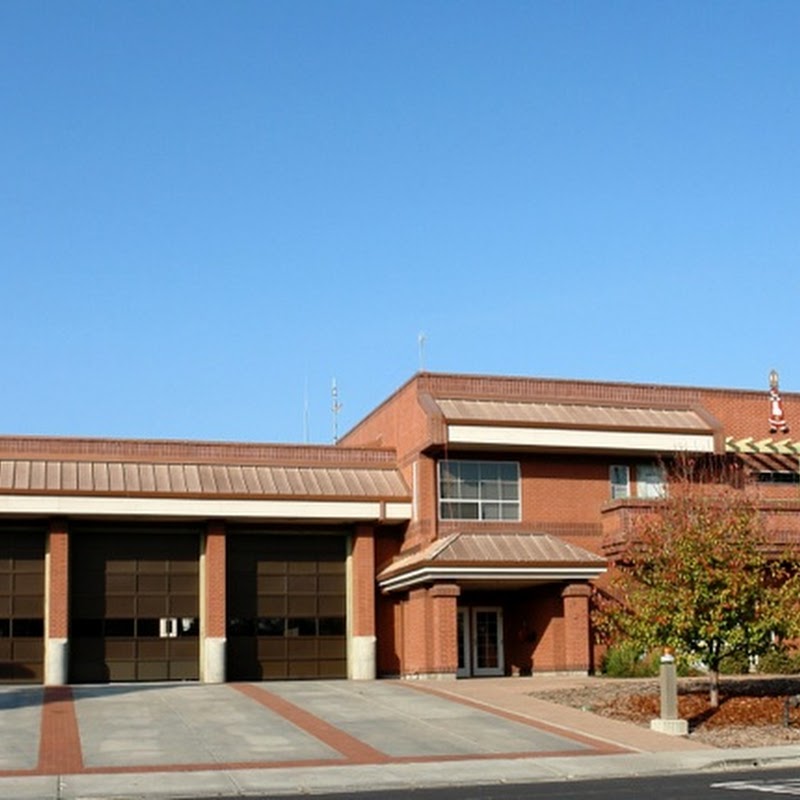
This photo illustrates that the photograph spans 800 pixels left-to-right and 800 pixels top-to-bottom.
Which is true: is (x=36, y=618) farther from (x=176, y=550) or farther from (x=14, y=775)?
(x=14, y=775)

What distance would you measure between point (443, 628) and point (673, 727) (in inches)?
446

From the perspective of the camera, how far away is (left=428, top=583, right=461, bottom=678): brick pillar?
36.8 metres

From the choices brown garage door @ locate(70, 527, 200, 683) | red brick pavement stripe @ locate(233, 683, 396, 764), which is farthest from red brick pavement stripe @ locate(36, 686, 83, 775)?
brown garage door @ locate(70, 527, 200, 683)

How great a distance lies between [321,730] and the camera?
1055 inches

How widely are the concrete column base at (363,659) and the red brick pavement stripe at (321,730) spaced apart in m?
5.49

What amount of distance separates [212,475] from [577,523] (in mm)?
10721

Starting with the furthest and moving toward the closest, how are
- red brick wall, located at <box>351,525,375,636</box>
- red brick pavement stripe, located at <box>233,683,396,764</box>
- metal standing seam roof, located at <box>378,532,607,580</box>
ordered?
red brick wall, located at <box>351,525,375,636</box>
metal standing seam roof, located at <box>378,532,607,580</box>
red brick pavement stripe, located at <box>233,683,396,764</box>

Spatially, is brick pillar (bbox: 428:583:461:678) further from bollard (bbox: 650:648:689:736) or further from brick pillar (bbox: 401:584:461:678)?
bollard (bbox: 650:648:689:736)

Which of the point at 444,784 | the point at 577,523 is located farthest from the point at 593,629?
the point at 444,784

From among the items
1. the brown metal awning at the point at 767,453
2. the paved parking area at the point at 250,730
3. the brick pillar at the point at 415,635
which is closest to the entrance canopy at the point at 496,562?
the brick pillar at the point at 415,635

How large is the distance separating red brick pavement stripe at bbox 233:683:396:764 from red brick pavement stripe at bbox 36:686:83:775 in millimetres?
4323

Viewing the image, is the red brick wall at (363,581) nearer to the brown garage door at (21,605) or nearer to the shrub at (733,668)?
the brown garage door at (21,605)

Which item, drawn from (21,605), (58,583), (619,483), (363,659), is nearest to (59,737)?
(58,583)

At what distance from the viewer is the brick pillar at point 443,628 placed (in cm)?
3675
